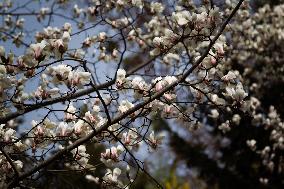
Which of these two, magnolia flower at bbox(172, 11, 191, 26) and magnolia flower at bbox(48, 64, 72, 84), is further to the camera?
magnolia flower at bbox(172, 11, 191, 26)

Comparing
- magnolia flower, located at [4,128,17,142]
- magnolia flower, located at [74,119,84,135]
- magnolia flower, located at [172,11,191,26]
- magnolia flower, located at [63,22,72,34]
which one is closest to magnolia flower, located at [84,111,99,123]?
magnolia flower, located at [74,119,84,135]

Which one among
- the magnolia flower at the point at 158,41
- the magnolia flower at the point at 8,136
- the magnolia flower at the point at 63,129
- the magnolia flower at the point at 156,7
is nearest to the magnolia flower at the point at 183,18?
the magnolia flower at the point at 158,41

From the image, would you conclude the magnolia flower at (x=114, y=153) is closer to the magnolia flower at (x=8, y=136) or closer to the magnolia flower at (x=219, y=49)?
the magnolia flower at (x=8, y=136)

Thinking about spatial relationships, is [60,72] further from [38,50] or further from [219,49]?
[219,49]

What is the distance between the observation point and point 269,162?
8.81m

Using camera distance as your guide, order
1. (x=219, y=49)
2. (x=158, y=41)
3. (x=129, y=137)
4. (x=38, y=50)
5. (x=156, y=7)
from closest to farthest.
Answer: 1. (x=38, y=50)
2. (x=219, y=49)
3. (x=158, y=41)
4. (x=129, y=137)
5. (x=156, y=7)

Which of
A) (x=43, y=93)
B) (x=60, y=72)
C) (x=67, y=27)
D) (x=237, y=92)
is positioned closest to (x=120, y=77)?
(x=60, y=72)

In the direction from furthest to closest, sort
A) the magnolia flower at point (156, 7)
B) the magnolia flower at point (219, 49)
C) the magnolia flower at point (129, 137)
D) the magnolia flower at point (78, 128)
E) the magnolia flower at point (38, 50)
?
the magnolia flower at point (156, 7)
the magnolia flower at point (129, 137)
the magnolia flower at point (78, 128)
the magnolia flower at point (219, 49)
the magnolia flower at point (38, 50)

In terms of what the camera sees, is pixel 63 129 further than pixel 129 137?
No

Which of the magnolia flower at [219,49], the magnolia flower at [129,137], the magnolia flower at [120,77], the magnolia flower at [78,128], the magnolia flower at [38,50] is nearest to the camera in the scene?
the magnolia flower at [38,50]

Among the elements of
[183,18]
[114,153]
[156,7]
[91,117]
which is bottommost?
[114,153]

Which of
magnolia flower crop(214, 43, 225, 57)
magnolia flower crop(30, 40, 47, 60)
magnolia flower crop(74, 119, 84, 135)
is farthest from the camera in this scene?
magnolia flower crop(74, 119, 84, 135)

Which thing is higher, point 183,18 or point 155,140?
point 183,18

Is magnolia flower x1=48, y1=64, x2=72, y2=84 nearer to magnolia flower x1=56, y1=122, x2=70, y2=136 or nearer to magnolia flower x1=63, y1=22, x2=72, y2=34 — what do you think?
magnolia flower x1=56, y1=122, x2=70, y2=136
